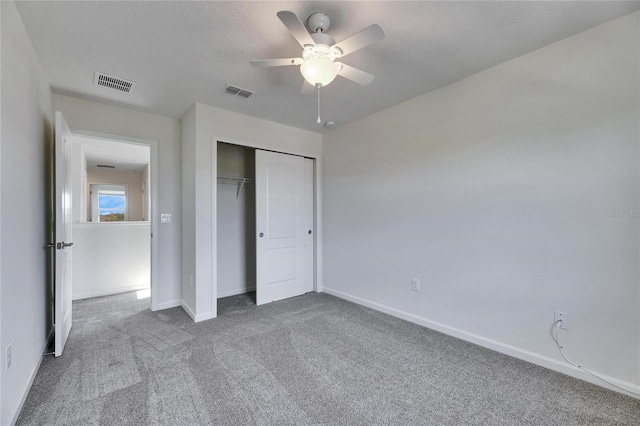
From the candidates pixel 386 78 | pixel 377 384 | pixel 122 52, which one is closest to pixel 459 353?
pixel 377 384

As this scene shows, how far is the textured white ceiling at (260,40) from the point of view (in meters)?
1.72

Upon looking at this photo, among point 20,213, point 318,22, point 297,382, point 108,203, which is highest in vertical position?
point 318,22

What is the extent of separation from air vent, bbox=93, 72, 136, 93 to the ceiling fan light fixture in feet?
6.25

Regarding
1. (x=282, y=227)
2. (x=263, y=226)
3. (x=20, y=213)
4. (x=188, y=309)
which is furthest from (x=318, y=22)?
(x=188, y=309)

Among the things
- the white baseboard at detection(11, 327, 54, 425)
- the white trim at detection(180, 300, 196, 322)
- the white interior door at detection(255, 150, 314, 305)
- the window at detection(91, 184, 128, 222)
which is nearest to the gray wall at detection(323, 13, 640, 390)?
the white interior door at detection(255, 150, 314, 305)

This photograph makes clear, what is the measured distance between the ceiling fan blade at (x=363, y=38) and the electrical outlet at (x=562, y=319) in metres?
2.33

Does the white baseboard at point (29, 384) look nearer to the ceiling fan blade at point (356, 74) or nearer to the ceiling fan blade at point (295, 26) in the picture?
the ceiling fan blade at point (295, 26)

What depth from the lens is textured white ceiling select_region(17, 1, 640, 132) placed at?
5.63ft

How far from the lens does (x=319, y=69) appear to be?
1766mm

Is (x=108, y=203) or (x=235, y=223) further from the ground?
(x=108, y=203)

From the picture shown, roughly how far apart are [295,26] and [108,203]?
7932mm

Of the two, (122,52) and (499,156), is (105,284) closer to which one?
(122,52)

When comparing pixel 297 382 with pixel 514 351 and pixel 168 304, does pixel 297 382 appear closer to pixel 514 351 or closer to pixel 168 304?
pixel 514 351

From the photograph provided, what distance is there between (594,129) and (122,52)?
3516 mm
